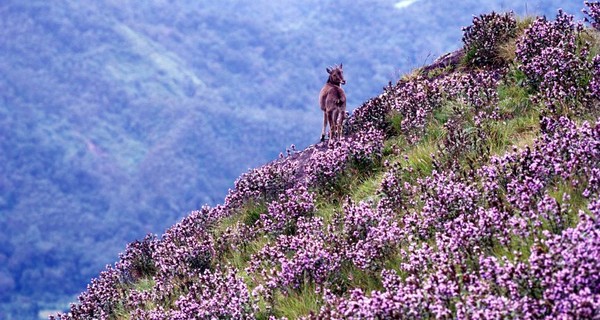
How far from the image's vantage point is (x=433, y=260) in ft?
13.5

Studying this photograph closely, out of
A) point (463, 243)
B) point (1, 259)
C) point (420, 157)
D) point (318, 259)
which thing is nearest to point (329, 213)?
point (420, 157)

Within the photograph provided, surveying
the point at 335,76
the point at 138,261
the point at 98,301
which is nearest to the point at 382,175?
the point at 98,301

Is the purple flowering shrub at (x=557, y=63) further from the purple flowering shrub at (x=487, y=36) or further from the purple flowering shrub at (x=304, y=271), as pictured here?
the purple flowering shrub at (x=304, y=271)

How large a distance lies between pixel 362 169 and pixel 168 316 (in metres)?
3.17

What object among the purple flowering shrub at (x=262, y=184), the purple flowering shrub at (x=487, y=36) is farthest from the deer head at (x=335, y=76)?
the purple flowering shrub at (x=262, y=184)

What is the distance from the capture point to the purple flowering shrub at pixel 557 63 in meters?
6.70

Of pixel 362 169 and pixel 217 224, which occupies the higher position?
pixel 217 224

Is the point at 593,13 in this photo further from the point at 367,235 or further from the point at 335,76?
the point at 367,235

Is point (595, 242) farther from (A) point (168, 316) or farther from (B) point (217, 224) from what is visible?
(B) point (217, 224)

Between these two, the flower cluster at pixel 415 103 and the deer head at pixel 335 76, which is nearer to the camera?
the flower cluster at pixel 415 103

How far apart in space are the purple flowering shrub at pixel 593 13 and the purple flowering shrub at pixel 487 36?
5.61ft

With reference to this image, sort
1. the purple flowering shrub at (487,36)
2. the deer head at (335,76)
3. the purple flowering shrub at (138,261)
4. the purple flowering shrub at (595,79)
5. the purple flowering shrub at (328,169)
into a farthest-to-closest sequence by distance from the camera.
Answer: the deer head at (335,76), the purple flowering shrub at (487,36), the purple flowering shrub at (138,261), the purple flowering shrub at (328,169), the purple flowering shrub at (595,79)

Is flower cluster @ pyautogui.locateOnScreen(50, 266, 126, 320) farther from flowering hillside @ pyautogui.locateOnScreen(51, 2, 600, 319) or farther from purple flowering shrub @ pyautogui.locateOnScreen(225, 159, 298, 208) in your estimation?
purple flowering shrub @ pyautogui.locateOnScreen(225, 159, 298, 208)

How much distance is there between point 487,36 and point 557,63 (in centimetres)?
317
